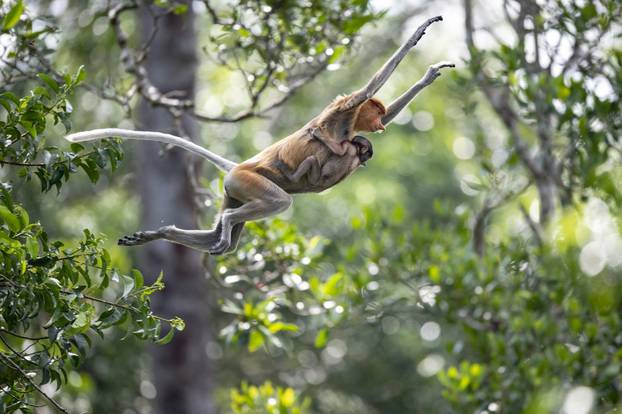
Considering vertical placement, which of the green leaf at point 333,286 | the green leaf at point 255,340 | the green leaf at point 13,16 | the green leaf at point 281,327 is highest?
the green leaf at point 13,16

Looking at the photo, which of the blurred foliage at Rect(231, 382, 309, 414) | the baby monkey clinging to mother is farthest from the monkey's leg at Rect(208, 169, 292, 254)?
the blurred foliage at Rect(231, 382, 309, 414)

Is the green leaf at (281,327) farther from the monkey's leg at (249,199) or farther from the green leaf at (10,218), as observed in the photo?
the green leaf at (10,218)

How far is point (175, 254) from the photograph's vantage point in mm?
8680

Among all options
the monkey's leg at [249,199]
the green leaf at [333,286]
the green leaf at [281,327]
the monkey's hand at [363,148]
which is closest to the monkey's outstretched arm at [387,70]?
the monkey's hand at [363,148]

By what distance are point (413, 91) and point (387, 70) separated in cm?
24

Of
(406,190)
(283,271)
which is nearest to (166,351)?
(283,271)

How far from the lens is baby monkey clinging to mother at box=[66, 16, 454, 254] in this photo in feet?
11.4

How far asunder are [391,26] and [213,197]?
595 cm

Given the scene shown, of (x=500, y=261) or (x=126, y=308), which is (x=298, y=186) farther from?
(x=500, y=261)

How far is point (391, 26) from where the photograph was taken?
10.8 meters

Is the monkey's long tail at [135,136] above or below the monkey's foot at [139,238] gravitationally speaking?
above

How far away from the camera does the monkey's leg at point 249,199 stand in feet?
11.5

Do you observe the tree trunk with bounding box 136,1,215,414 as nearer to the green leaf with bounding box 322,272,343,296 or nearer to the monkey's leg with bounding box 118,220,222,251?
the green leaf with bounding box 322,272,343,296

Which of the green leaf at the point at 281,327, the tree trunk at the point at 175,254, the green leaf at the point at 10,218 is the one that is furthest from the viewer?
the tree trunk at the point at 175,254
